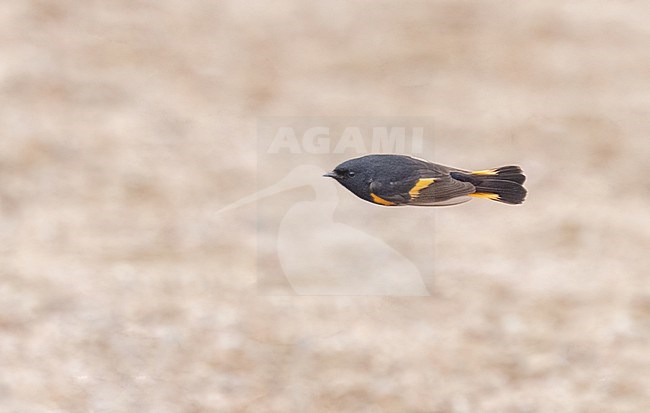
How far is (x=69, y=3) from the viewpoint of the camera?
60.0ft

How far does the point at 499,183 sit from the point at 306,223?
29.0 ft

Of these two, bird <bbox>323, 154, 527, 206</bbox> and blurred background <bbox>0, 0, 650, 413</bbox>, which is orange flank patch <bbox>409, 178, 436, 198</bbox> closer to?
bird <bbox>323, 154, 527, 206</bbox>

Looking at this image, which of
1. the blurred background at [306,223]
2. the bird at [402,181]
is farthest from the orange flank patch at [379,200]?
the blurred background at [306,223]

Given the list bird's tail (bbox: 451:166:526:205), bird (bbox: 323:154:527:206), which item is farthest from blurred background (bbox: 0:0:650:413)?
bird (bbox: 323:154:527:206)

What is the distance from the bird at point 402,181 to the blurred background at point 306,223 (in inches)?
165

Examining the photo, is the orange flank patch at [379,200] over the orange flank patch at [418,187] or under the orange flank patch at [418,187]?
under

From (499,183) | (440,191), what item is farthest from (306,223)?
(440,191)

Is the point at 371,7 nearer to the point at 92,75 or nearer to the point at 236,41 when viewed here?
the point at 236,41

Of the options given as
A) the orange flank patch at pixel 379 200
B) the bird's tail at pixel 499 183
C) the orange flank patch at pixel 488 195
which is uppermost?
the bird's tail at pixel 499 183

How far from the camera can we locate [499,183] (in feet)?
4.51

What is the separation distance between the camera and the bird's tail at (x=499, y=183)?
1311mm

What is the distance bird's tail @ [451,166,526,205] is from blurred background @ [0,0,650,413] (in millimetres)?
4063

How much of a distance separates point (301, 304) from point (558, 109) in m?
7.15

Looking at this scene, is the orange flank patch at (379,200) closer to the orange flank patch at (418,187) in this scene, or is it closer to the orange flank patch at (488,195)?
the orange flank patch at (418,187)
